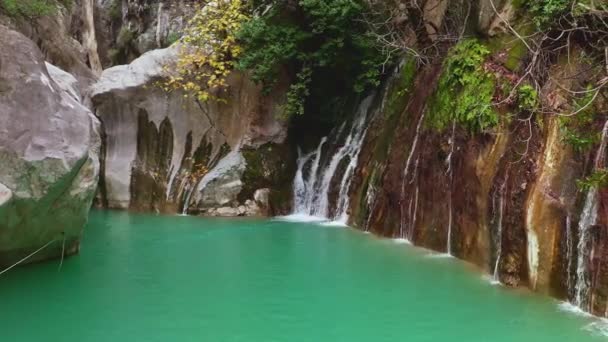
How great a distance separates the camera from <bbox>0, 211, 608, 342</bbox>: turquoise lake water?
16.7 ft

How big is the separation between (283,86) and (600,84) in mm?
7378

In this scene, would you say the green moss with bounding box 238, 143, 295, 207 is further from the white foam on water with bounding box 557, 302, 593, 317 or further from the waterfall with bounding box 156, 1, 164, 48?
the waterfall with bounding box 156, 1, 164, 48

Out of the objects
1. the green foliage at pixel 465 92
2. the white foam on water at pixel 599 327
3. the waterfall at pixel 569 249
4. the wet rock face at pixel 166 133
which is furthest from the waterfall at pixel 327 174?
the white foam on water at pixel 599 327

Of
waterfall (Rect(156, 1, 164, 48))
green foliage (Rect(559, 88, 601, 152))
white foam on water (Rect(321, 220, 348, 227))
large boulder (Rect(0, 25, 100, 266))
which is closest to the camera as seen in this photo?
green foliage (Rect(559, 88, 601, 152))

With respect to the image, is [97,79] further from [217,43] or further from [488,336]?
[488,336]

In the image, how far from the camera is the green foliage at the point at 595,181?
5.43 meters

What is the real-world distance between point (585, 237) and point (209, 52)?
8715 mm

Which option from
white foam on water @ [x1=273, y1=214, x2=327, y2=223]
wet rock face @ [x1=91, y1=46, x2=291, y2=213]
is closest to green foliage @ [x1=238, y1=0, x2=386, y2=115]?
wet rock face @ [x1=91, y1=46, x2=291, y2=213]

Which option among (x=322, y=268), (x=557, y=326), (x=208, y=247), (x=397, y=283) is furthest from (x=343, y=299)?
(x=208, y=247)

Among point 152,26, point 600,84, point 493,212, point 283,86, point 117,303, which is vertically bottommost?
point 117,303

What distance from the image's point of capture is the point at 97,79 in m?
14.3

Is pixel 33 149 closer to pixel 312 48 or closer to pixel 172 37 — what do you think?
pixel 312 48

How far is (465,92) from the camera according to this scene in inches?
312

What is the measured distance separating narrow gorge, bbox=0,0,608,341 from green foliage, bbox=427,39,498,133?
0.03m
